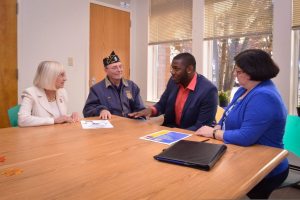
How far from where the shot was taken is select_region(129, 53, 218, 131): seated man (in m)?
2.33

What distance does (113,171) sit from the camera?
1097 mm

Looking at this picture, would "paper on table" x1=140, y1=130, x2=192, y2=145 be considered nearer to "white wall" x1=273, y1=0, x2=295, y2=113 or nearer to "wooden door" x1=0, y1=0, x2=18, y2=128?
"white wall" x1=273, y1=0, x2=295, y2=113

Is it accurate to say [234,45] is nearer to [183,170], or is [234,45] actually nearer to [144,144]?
[144,144]

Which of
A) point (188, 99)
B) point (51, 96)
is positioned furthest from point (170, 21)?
point (51, 96)

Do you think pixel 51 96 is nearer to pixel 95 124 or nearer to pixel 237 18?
pixel 95 124

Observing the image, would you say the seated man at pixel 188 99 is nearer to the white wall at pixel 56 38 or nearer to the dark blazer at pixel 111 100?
the dark blazer at pixel 111 100

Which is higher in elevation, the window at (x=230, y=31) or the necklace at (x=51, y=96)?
the window at (x=230, y=31)

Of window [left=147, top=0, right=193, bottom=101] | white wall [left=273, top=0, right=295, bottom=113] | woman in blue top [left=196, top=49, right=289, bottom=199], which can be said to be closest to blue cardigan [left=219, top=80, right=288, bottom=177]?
woman in blue top [left=196, top=49, right=289, bottom=199]

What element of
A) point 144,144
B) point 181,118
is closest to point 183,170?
point 144,144

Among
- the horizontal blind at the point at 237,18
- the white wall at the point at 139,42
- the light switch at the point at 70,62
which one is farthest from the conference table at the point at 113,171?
the white wall at the point at 139,42

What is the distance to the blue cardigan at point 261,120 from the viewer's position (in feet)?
4.88

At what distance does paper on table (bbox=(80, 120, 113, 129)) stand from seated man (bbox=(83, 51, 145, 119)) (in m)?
0.39

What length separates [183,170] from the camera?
111cm

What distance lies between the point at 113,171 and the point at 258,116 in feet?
2.80
